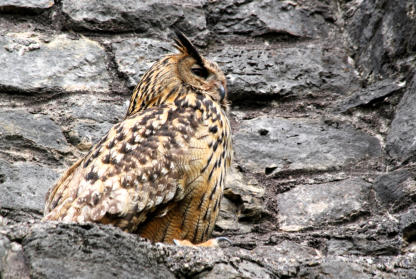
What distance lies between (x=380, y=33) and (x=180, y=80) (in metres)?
1.20

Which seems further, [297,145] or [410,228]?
[297,145]

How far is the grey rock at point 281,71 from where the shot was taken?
3791mm

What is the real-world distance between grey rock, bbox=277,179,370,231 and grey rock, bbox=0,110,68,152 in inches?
42.9

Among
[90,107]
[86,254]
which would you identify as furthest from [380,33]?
[86,254]

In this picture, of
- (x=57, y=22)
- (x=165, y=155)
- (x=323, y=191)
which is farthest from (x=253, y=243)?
(x=57, y=22)

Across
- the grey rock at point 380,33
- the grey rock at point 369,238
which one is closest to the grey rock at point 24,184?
the grey rock at point 369,238

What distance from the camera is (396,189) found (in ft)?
10.4

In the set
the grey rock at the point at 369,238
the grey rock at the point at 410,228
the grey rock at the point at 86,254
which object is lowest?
the grey rock at the point at 86,254

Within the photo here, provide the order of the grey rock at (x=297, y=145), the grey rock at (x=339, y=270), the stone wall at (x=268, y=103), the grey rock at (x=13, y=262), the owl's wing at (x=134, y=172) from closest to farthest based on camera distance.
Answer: the grey rock at (x=13, y=262) < the grey rock at (x=339, y=270) < the owl's wing at (x=134, y=172) < the stone wall at (x=268, y=103) < the grey rock at (x=297, y=145)

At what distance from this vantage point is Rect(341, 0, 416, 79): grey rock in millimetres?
3576

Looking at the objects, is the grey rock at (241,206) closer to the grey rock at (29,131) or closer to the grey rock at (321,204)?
the grey rock at (321,204)

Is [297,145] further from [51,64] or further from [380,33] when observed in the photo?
[51,64]

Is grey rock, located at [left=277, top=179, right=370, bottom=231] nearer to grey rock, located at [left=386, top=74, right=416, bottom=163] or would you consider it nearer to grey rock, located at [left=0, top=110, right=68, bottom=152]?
grey rock, located at [left=386, top=74, right=416, bottom=163]

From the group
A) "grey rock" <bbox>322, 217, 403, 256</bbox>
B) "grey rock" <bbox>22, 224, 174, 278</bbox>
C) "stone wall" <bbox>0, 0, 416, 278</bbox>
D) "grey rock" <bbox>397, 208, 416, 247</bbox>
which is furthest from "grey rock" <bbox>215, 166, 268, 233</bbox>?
"grey rock" <bbox>22, 224, 174, 278</bbox>
